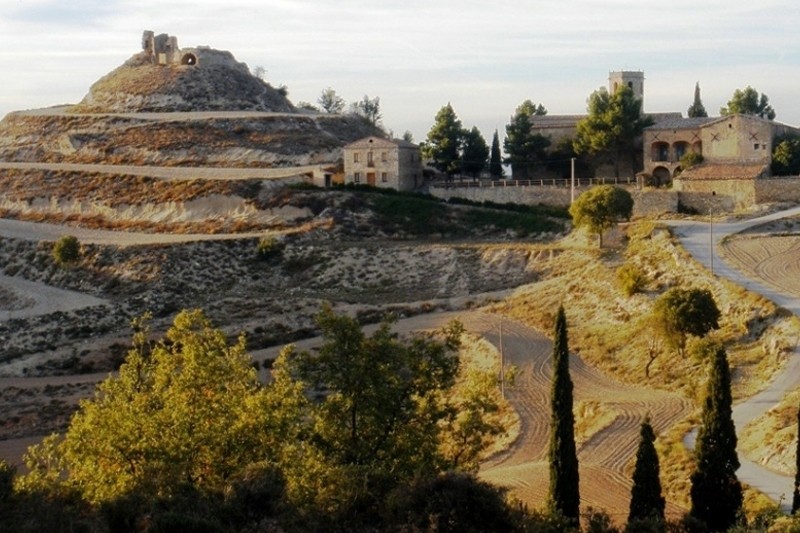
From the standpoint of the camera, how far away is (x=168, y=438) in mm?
21125

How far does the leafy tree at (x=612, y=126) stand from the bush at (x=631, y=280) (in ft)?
77.9

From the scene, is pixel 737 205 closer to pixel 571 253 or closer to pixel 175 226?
pixel 571 253

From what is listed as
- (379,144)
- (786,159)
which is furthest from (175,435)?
(379,144)

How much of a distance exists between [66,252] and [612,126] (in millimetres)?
34857

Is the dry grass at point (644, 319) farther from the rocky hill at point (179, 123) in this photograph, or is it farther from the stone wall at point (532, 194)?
the rocky hill at point (179, 123)

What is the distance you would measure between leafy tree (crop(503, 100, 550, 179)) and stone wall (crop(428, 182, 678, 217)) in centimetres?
430

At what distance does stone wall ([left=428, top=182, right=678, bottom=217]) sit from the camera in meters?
62.4

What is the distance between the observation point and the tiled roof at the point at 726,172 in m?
61.0

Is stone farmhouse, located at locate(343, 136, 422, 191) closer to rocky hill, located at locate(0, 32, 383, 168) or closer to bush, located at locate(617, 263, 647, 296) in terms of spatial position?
rocky hill, located at locate(0, 32, 383, 168)

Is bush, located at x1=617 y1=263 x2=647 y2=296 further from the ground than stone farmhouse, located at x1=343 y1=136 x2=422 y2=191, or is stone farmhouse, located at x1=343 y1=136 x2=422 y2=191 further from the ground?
stone farmhouse, located at x1=343 y1=136 x2=422 y2=191

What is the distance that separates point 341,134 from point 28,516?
2840 inches

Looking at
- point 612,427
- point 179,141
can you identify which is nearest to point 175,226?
A: point 179,141

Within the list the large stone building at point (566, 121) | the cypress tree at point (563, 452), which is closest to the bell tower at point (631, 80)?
the large stone building at point (566, 121)

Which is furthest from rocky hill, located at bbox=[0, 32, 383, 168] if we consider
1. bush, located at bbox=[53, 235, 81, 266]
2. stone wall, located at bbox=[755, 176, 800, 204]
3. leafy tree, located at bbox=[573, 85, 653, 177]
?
stone wall, located at bbox=[755, 176, 800, 204]
